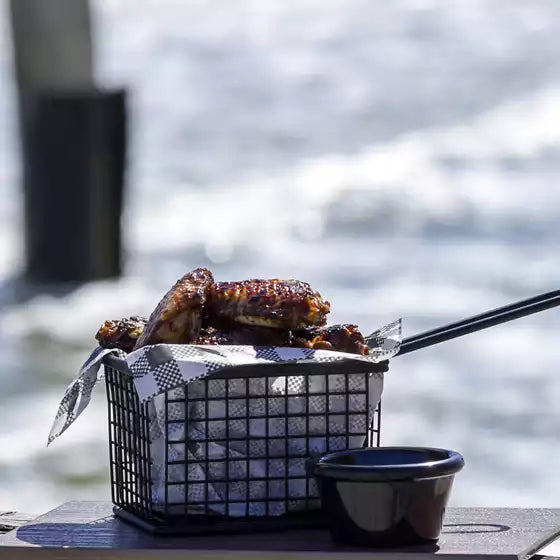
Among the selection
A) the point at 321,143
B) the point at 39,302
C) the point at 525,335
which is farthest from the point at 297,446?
the point at 321,143

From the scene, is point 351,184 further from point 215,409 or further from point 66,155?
point 215,409

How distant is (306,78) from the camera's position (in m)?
10.9

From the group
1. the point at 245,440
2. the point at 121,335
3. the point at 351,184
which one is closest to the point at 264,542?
the point at 245,440

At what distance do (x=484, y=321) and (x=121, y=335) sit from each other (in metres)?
0.46

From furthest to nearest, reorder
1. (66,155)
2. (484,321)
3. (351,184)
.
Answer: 1. (351,184)
2. (66,155)
3. (484,321)

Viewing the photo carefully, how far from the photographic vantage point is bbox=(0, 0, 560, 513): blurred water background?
20.6 feet

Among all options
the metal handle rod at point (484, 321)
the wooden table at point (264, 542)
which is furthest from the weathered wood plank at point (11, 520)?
the metal handle rod at point (484, 321)

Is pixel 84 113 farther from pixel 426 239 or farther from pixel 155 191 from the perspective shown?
pixel 155 191

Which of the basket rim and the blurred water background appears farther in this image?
the blurred water background

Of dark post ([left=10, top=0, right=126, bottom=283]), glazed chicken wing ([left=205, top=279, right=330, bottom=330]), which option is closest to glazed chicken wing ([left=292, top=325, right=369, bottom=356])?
glazed chicken wing ([left=205, top=279, right=330, bottom=330])

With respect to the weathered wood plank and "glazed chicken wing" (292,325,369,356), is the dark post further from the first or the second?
"glazed chicken wing" (292,325,369,356)

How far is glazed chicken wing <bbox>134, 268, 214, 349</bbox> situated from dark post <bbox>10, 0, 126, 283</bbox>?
212 inches

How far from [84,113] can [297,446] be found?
555 cm

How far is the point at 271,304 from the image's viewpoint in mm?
1561
